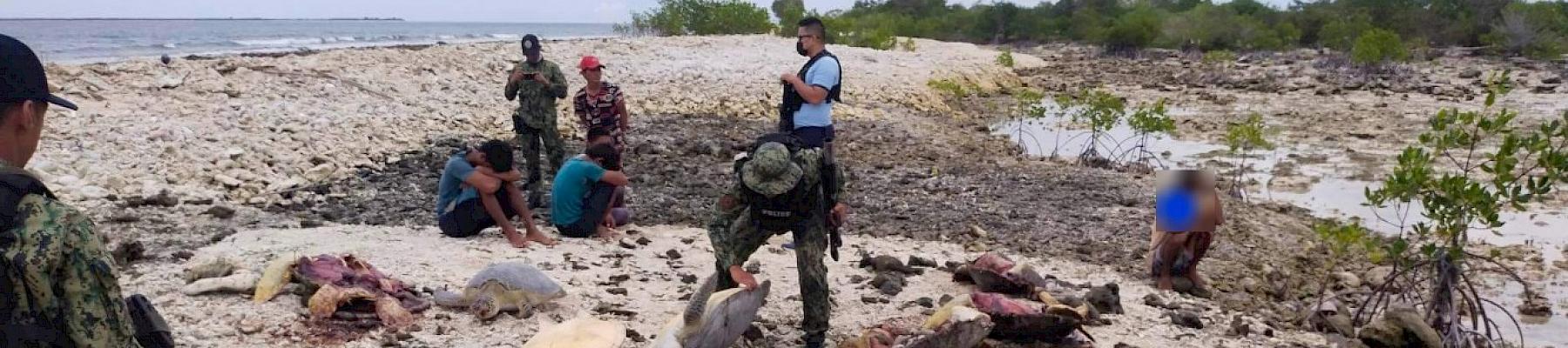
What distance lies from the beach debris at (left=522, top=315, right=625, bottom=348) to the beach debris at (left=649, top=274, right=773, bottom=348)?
0.63ft

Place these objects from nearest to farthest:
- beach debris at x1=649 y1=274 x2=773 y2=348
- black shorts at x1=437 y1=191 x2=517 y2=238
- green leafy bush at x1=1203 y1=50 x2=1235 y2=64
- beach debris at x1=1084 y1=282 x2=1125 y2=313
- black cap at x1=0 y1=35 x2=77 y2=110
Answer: black cap at x1=0 y1=35 x2=77 y2=110 < beach debris at x1=649 y1=274 x2=773 y2=348 < beach debris at x1=1084 y1=282 x2=1125 y2=313 < black shorts at x1=437 y1=191 x2=517 y2=238 < green leafy bush at x1=1203 y1=50 x2=1235 y2=64

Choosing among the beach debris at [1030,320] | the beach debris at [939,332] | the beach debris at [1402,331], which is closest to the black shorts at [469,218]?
the beach debris at [939,332]

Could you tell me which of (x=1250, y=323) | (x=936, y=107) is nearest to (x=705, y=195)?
(x=1250, y=323)

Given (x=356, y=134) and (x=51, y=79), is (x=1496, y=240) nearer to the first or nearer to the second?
(x=356, y=134)

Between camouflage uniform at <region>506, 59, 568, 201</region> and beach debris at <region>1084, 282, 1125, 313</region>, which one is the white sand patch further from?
camouflage uniform at <region>506, 59, 568, 201</region>

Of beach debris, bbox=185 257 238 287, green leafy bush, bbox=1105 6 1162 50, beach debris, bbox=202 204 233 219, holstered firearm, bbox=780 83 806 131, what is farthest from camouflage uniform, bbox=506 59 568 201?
green leafy bush, bbox=1105 6 1162 50

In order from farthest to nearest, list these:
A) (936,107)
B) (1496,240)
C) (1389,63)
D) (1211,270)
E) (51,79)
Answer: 1. (1389,63)
2. (936,107)
3. (51,79)
4. (1496,240)
5. (1211,270)

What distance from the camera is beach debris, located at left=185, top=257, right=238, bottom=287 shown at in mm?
5688

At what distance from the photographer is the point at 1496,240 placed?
9727mm

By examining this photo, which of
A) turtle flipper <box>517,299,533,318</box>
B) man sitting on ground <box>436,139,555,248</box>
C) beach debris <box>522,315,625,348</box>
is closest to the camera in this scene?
beach debris <box>522,315,625,348</box>

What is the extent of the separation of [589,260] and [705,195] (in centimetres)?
319

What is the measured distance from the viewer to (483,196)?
7.20 meters

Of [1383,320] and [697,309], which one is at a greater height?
[697,309]

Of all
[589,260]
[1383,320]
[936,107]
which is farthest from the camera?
[936,107]
